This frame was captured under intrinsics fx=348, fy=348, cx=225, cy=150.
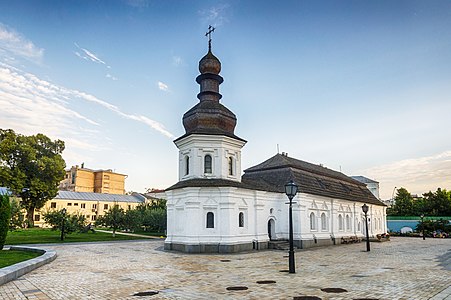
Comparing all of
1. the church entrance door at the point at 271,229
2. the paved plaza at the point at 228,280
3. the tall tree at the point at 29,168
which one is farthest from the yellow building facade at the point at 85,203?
the paved plaza at the point at 228,280

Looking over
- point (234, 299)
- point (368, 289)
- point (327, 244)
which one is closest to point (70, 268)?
point (234, 299)

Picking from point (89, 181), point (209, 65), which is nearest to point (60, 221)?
point (209, 65)

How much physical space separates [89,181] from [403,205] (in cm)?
7431

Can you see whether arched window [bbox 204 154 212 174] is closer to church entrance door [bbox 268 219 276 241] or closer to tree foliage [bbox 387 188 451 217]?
church entrance door [bbox 268 219 276 241]

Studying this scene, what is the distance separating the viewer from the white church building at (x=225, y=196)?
75.0ft

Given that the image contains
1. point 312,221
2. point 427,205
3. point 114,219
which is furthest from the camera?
point 427,205

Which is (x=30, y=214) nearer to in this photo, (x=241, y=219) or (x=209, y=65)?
(x=209, y=65)

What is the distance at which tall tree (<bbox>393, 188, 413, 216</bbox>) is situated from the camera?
6456 centimetres

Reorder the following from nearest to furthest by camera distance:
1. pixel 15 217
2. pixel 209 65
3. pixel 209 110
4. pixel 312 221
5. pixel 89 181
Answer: pixel 209 110
pixel 209 65
pixel 312 221
pixel 15 217
pixel 89 181

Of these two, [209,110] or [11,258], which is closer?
[11,258]

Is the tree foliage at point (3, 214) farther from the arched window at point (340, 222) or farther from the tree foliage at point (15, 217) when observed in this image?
the arched window at point (340, 222)

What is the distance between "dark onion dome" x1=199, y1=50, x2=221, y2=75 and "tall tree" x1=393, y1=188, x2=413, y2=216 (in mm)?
53319

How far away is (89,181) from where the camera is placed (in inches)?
3622

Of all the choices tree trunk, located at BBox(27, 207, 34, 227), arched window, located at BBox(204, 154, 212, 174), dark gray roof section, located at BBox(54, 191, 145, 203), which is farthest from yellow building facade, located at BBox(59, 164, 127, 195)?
arched window, located at BBox(204, 154, 212, 174)
